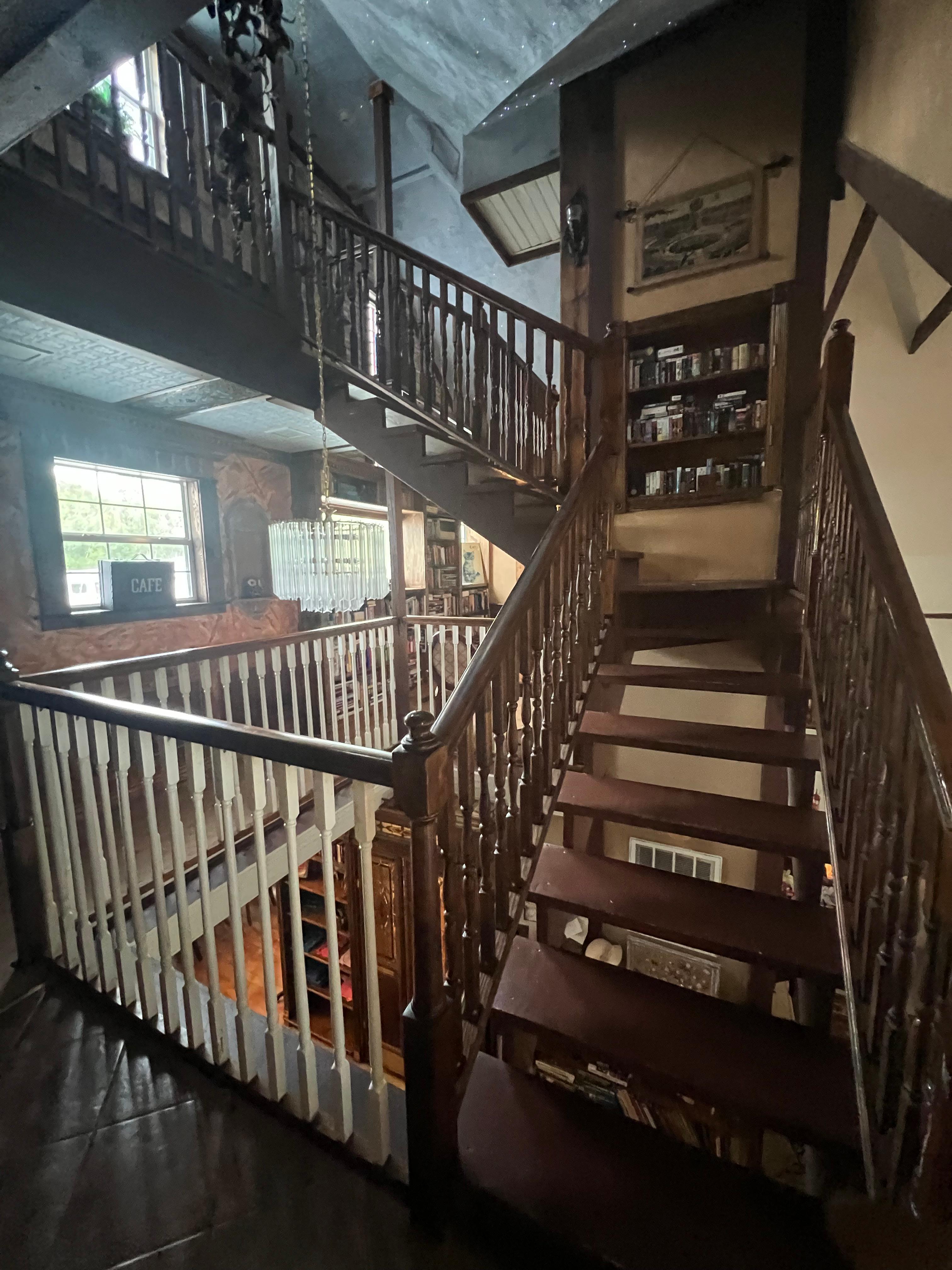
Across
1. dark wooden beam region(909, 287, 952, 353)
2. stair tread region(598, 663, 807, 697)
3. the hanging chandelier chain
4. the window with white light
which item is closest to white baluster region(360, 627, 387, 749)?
the hanging chandelier chain

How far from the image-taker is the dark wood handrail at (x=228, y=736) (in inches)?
44.8

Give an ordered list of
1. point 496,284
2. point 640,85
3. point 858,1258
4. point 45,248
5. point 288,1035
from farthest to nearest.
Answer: point 496,284 < point 640,85 < point 45,248 < point 288,1035 < point 858,1258

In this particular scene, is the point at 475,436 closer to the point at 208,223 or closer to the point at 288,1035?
the point at 208,223

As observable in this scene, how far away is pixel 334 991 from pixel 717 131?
4.50 meters

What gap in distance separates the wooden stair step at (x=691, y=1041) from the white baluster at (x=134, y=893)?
1.04m

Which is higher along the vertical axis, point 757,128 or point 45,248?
point 757,128

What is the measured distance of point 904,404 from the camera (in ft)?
13.5

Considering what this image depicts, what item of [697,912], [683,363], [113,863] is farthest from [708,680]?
[113,863]

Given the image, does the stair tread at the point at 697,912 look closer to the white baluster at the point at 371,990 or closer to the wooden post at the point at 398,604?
the white baluster at the point at 371,990

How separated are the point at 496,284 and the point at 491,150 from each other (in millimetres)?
1350

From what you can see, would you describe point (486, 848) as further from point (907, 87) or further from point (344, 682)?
point (907, 87)

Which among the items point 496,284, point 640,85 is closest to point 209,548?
point 496,284

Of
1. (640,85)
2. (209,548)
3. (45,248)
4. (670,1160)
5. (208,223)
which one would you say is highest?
(640,85)

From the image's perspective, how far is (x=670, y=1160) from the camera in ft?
4.15
